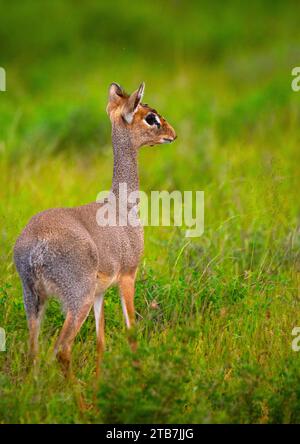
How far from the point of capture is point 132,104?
6387mm

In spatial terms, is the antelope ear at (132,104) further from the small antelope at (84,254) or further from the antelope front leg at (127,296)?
the antelope front leg at (127,296)

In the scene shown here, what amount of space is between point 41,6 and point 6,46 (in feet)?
7.75

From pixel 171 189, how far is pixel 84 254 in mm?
4776

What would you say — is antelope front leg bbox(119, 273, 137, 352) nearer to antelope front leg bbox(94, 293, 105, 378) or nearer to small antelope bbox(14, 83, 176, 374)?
small antelope bbox(14, 83, 176, 374)

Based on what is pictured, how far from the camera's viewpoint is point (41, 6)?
2119cm

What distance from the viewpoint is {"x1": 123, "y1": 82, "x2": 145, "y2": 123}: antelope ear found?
627 centimetres

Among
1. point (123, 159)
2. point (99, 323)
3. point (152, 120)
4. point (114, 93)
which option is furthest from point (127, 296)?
point (114, 93)

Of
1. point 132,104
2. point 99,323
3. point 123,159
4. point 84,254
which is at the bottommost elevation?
point 99,323

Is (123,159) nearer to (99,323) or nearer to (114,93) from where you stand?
(114,93)

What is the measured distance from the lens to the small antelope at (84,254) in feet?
18.3

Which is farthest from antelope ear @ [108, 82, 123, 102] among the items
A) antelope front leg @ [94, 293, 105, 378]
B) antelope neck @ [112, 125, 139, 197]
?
antelope front leg @ [94, 293, 105, 378]

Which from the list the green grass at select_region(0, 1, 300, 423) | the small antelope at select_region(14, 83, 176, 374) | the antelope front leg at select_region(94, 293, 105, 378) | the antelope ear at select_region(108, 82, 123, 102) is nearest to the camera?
the green grass at select_region(0, 1, 300, 423)

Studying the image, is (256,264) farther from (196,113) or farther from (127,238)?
(196,113)
